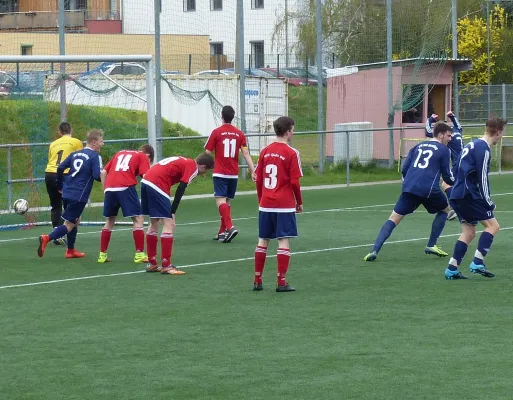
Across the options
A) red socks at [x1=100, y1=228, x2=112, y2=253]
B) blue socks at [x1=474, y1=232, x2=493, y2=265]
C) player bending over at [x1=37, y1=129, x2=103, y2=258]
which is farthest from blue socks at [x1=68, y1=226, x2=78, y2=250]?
blue socks at [x1=474, y1=232, x2=493, y2=265]

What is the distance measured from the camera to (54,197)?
51.7 ft

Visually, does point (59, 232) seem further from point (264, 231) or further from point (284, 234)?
point (284, 234)

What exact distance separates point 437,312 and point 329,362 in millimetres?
2171

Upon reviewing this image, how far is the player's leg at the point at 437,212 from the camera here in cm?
1298

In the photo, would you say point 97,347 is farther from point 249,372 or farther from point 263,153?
point 263,153

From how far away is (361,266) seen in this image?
12680 mm

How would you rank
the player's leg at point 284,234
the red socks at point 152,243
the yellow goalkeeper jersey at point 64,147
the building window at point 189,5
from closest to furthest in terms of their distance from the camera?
the player's leg at point 284,234 < the red socks at point 152,243 < the yellow goalkeeper jersey at point 64,147 < the building window at point 189,5

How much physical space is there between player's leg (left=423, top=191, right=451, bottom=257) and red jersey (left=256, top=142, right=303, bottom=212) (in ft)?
9.13

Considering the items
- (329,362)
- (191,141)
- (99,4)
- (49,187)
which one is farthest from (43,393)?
(99,4)

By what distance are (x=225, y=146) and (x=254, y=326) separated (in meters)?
6.54

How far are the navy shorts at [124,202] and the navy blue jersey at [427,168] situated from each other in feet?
10.6

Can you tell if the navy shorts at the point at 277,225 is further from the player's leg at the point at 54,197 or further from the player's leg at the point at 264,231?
the player's leg at the point at 54,197

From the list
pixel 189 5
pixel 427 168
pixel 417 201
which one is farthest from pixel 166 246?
pixel 189 5

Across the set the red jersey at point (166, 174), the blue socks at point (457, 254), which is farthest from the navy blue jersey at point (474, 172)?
the red jersey at point (166, 174)
